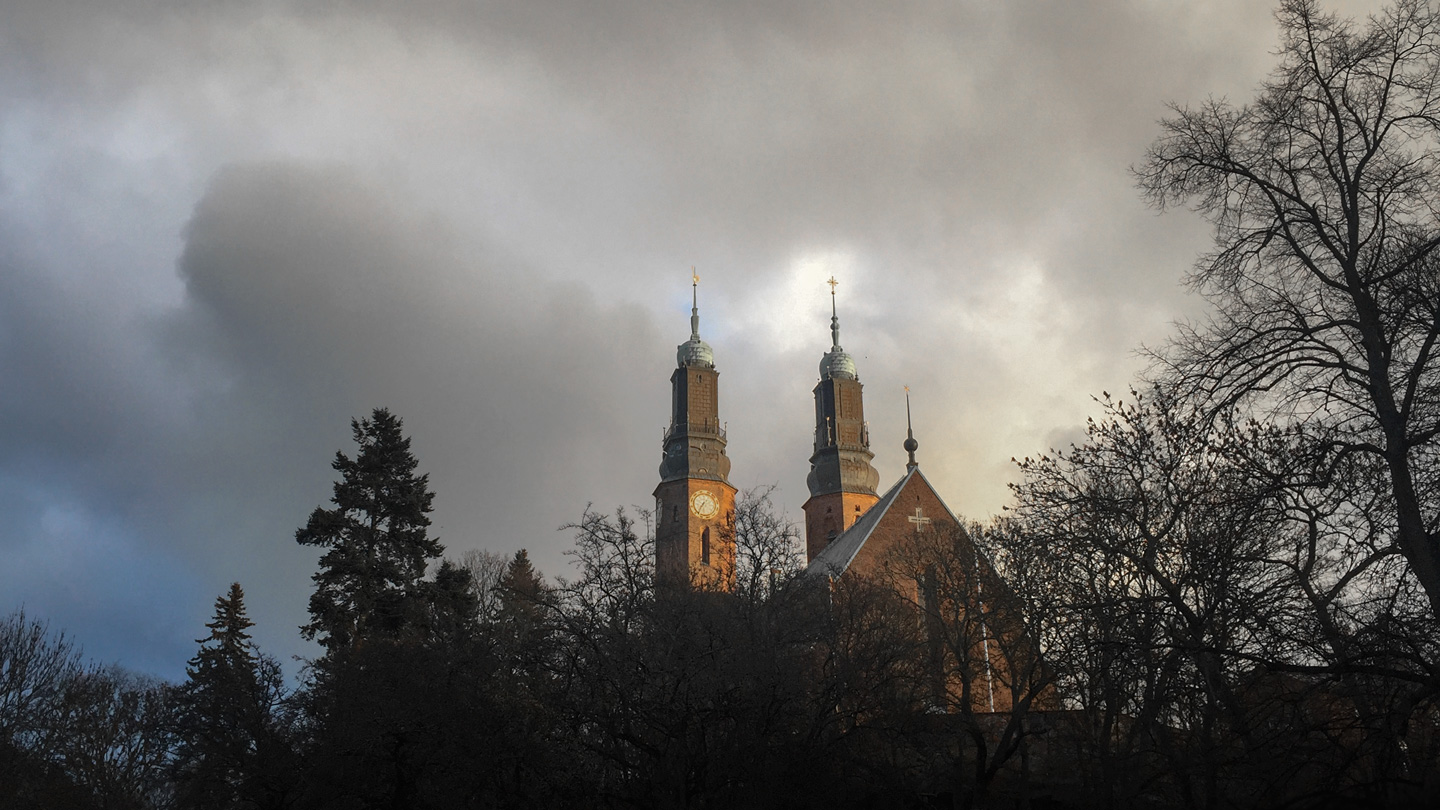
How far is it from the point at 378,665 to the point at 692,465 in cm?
4169

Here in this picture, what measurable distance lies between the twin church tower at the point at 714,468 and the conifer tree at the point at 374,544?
28319mm

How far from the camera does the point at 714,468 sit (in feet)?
210

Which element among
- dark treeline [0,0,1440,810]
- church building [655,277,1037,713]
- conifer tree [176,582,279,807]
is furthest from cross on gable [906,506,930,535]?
conifer tree [176,582,279,807]

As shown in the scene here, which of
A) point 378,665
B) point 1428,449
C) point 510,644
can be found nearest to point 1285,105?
point 1428,449

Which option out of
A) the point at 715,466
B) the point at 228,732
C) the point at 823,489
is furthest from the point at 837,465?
the point at 228,732

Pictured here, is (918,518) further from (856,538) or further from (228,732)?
(228,732)

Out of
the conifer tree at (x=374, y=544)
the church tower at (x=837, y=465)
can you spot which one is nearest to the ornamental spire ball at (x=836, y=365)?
the church tower at (x=837, y=465)

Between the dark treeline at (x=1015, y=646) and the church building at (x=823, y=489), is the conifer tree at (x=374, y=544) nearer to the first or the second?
the dark treeline at (x=1015, y=646)

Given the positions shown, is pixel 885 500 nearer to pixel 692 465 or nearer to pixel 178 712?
pixel 692 465

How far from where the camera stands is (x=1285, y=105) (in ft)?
37.8

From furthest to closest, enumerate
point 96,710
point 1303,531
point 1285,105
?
point 96,710
point 1303,531
point 1285,105

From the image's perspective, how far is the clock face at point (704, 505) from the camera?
204 ft

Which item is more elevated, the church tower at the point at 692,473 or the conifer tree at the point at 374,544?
the church tower at the point at 692,473

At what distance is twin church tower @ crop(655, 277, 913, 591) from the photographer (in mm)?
62000
